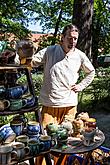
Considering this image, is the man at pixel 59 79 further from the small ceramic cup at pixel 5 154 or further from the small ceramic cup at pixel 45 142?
the small ceramic cup at pixel 5 154

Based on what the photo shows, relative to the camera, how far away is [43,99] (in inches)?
126

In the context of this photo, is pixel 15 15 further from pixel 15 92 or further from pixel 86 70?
pixel 15 92

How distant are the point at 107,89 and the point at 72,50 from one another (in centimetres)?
524

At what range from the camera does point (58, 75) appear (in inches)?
122

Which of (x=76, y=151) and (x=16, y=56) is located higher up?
(x=16, y=56)

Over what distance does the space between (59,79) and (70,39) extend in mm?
394

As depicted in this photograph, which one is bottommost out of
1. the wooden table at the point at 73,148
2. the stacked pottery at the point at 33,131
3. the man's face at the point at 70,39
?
the wooden table at the point at 73,148

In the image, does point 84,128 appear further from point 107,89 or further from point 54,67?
point 107,89

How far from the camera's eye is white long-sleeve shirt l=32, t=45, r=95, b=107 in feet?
10.2

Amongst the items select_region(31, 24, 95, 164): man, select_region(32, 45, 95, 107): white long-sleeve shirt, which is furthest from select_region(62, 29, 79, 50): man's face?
select_region(32, 45, 95, 107): white long-sleeve shirt

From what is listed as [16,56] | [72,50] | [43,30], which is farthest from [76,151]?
[43,30]

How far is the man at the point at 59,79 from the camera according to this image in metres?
3.11

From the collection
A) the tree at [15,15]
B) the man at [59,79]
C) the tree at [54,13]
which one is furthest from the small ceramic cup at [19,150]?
the tree at [54,13]

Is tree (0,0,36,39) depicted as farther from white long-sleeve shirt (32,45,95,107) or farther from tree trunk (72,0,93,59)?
white long-sleeve shirt (32,45,95,107)
